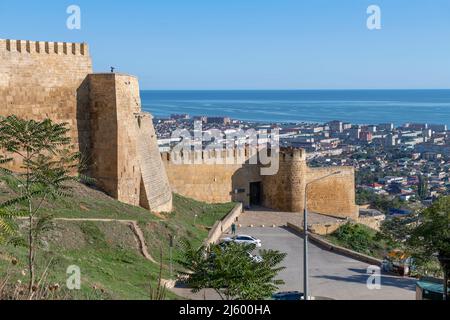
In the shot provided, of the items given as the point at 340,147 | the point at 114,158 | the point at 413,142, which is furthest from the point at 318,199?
the point at 413,142

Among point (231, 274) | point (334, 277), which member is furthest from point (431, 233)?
point (231, 274)

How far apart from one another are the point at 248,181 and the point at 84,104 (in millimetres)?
11583

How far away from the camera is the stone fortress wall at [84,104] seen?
17.4 m

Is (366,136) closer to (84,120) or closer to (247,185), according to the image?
(247,185)

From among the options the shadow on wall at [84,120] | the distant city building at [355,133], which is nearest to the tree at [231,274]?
the shadow on wall at [84,120]

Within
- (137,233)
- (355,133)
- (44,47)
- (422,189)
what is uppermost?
(44,47)

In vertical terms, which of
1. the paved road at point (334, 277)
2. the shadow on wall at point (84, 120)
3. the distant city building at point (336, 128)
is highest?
the shadow on wall at point (84, 120)

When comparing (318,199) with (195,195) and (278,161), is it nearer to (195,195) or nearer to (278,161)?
(278,161)

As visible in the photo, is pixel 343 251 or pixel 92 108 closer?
pixel 92 108

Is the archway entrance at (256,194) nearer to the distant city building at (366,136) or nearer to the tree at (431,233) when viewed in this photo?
the tree at (431,233)

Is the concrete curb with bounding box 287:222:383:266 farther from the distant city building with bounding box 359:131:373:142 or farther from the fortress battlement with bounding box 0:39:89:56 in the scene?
the distant city building with bounding box 359:131:373:142

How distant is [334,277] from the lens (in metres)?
16.4

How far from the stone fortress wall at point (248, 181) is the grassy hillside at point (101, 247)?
18.1 feet

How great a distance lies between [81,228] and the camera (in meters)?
14.9
